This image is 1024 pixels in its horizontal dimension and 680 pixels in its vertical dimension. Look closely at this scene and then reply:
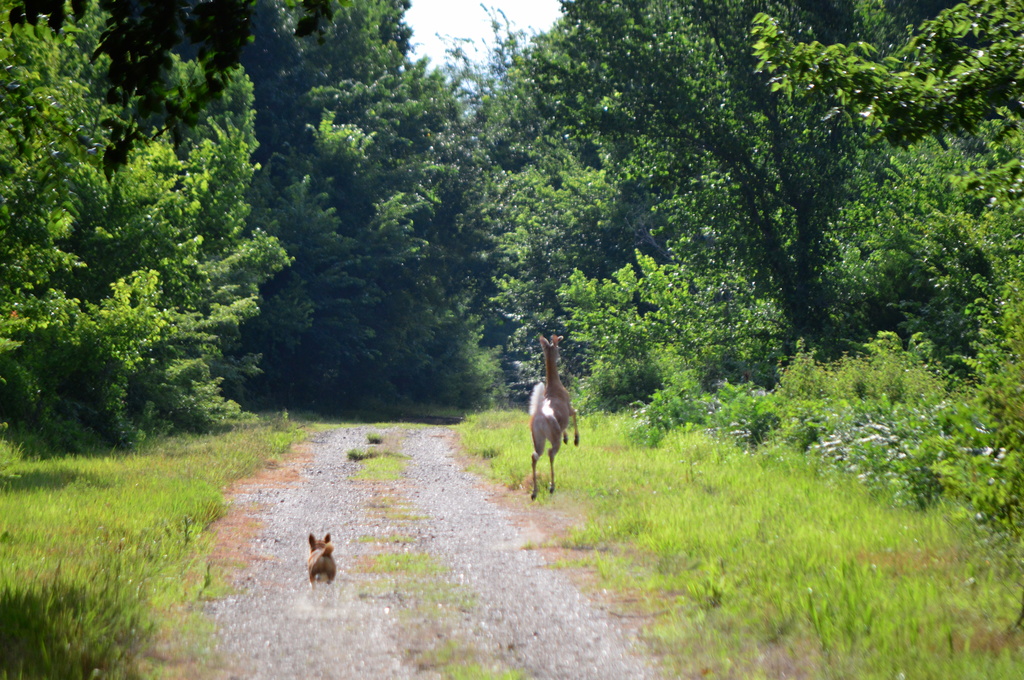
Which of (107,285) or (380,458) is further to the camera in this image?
(107,285)

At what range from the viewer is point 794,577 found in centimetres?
711

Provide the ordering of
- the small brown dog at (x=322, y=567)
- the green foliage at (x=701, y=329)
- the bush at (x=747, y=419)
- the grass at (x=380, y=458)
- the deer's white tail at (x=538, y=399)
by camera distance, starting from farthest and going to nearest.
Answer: the green foliage at (x=701, y=329) < the bush at (x=747, y=419) < the grass at (x=380, y=458) < the deer's white tail at (x=538, y=399) < the small brown dog at (x=322, y=567)

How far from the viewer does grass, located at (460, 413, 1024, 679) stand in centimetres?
550

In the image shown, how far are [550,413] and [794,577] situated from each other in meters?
5.33

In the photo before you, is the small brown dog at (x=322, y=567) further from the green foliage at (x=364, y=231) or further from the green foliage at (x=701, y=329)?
the green foliage at (x=364, y=231)

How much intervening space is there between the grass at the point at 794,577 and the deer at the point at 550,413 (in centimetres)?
70

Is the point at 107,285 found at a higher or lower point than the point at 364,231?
lower

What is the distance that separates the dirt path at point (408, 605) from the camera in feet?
18.7

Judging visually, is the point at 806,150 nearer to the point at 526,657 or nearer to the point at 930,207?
the point at 930,207

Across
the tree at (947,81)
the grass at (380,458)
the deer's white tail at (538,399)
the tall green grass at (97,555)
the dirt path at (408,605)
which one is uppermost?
the tree at (947,81)

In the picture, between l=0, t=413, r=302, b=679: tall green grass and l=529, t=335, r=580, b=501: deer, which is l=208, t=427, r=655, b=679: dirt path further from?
l=529, t=335, r=580, b=501: deer

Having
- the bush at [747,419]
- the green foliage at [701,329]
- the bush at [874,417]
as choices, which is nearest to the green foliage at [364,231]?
the green foliage at [701,329]

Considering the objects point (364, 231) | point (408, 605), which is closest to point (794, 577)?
point (408, 605)

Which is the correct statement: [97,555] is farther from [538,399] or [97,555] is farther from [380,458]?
[380,458]
